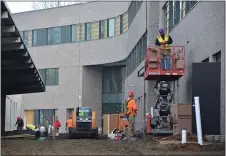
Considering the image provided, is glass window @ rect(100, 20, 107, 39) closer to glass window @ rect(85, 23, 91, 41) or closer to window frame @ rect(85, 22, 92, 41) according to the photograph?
window frame @ rect(85, 22, 92, 41)

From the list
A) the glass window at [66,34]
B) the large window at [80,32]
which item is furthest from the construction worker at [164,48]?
the glass window at [66,34]

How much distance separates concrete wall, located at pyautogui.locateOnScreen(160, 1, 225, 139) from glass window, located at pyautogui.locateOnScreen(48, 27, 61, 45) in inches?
1308

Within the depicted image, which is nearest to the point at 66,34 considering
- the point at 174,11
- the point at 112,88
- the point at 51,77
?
the point at 51,77

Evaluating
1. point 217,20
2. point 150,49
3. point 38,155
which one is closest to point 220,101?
point 217,20

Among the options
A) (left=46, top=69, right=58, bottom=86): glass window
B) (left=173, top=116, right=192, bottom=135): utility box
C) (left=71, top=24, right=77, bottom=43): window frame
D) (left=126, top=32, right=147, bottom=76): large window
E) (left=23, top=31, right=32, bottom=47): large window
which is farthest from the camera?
(left=23, top=31, right=32, bottom=47): large window

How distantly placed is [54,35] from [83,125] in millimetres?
30450

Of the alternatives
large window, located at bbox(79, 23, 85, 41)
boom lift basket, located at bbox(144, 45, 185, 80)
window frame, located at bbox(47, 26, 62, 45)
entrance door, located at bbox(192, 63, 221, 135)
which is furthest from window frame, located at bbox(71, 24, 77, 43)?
entrance door, located at bbox(192, 63, 221, 135)

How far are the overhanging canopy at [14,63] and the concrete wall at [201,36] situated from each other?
25.6ft

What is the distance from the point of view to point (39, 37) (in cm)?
6150

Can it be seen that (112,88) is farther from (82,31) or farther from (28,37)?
(28,37)

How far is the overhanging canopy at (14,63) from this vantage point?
1923cm

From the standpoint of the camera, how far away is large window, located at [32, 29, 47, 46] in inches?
2398

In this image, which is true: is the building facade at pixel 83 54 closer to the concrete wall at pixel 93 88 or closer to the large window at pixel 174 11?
the concrete wall at pixel 93 88

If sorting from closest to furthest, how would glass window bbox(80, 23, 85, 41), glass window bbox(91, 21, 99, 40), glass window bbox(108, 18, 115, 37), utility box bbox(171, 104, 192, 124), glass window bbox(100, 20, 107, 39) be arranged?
utility box bbox(171, 104, 192, 124) < glass window bbox(108, 18, 115, 37) < glass window bbox(100, 20, 107, 39) < glass window bbox(91, 21, 99, 40) < glass window bbox(80, 23, 85, 41)
